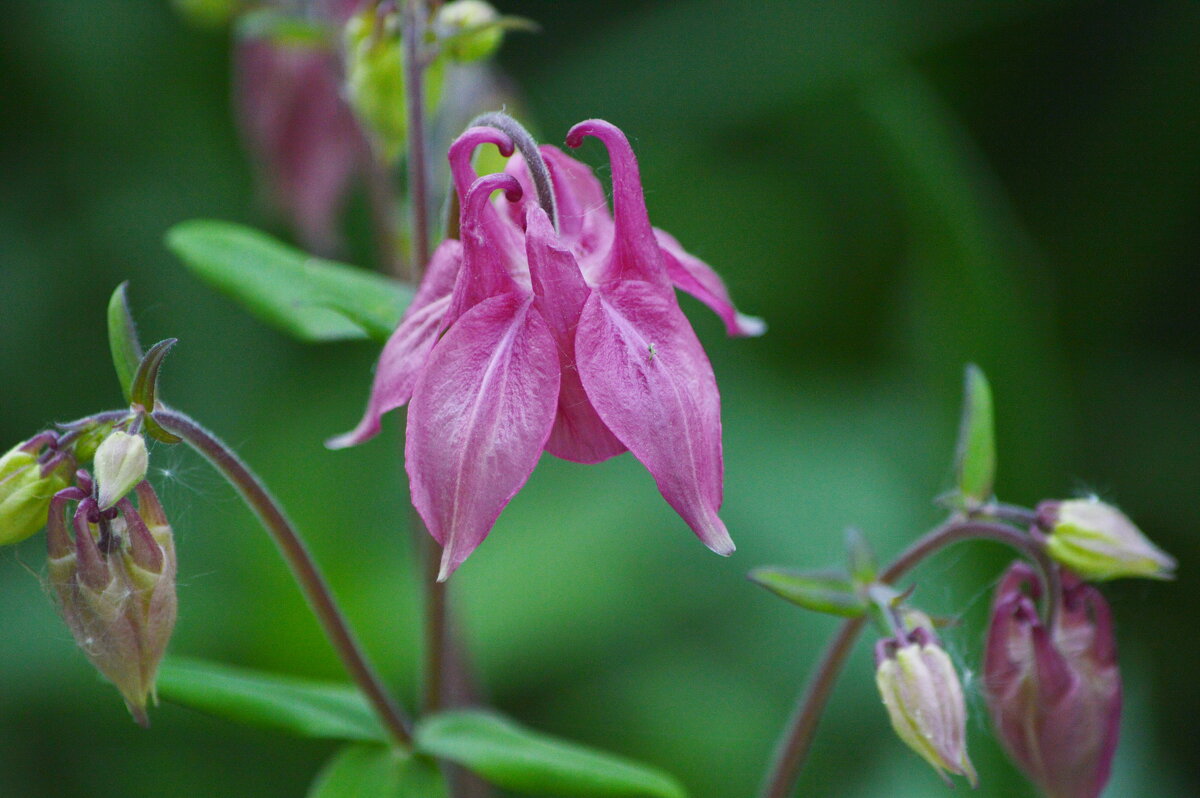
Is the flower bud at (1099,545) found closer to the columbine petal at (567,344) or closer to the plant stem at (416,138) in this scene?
the columbine petal at (567,344)

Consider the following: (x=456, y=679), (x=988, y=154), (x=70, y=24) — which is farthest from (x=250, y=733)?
(x=988, y=154)

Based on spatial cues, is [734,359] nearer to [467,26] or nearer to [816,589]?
[467,26]

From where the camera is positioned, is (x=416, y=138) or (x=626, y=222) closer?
(x=626, y=222)

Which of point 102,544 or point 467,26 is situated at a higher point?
point 467,26

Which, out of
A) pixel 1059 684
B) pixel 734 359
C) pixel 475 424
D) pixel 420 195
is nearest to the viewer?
pixel 475 424

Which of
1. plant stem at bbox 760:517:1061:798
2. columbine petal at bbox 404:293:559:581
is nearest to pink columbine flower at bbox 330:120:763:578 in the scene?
columbine petal at bbox 404:293:559:581

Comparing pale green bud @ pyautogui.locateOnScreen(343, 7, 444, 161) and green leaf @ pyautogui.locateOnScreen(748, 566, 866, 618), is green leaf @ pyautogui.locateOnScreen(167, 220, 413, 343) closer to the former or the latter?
pale green bud @ pyautogui.locateOnScreen(343, 7, 444, 161)

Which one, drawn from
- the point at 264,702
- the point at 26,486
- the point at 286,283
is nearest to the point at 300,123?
the point at 286,283

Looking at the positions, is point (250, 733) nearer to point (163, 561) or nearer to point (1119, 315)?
point (163, 561)
